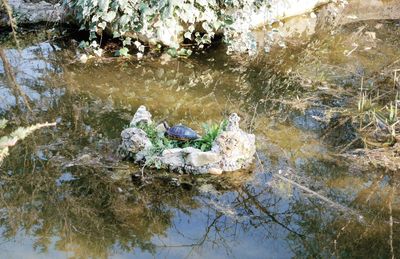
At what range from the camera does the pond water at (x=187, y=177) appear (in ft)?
13.4

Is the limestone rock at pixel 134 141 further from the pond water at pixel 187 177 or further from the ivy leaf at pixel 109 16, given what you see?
the ivy leaf at pixel 109 16

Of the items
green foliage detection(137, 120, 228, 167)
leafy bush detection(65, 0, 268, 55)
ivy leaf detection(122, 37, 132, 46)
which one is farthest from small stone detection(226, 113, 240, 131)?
ivy leaf detection(122, 37, 132, 46)

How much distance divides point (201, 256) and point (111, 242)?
76 centimetres

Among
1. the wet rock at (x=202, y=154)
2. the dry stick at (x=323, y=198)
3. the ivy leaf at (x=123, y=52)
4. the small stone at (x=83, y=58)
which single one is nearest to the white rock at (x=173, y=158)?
the wet rock at (x=202, y=154)

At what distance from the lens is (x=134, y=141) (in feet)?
16.1

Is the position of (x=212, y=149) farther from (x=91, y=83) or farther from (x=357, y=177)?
(x=91, y=83)

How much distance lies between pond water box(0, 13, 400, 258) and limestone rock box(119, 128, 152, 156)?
0.56ft

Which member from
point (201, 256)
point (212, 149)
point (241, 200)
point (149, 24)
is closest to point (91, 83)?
point (149, 24)

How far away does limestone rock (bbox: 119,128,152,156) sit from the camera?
16.1 feet

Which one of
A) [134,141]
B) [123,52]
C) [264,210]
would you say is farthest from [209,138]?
[123,52]

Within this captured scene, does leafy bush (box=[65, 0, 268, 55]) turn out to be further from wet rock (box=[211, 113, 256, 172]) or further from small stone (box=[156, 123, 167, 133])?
wet rock (box=[211, 113, 256, 172])

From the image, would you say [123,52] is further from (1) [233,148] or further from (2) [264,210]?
(2) [264,210]

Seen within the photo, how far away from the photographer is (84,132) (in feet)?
17.9

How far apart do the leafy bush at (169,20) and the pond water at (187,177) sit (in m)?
0.45
